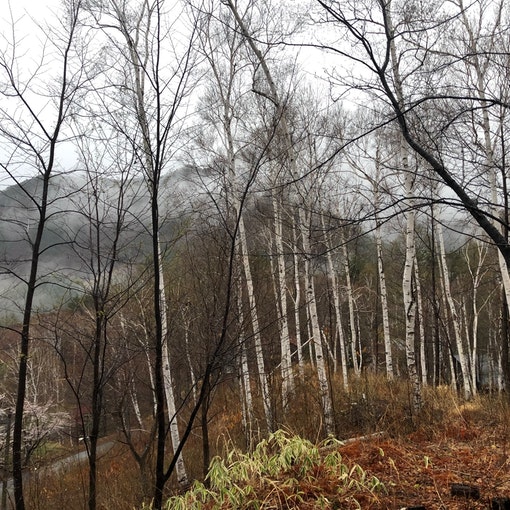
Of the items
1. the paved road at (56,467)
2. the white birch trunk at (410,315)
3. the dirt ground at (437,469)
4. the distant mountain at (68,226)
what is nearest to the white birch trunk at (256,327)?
the distant mountain at (68,226)

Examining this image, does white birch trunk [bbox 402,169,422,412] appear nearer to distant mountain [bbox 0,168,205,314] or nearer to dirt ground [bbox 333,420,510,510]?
dirt ground [bbox 333,420,510,510]

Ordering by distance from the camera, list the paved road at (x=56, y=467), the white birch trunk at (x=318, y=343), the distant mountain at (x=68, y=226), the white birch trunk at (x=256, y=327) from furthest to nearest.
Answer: the paved road at (x=56, y=467), the white birch trunk at (x=318, y=343), the white birch trunk at (x=256, y=327), the distant mountain at (x=68, y=226)

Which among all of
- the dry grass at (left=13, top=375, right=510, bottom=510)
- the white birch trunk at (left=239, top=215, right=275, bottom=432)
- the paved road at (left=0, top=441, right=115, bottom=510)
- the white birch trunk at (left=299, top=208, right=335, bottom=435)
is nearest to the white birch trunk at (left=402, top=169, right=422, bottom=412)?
the dry grass at (left=13, top=375, right=510, bottom=510)

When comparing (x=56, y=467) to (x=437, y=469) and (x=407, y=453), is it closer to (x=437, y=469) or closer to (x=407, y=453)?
(x=407, y=453)

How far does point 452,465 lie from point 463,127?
19.5 feet

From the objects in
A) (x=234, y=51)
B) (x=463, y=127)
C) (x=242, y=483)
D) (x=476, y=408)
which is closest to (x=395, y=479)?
(x=242, y=483)

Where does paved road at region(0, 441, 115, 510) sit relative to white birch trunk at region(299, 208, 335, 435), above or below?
below

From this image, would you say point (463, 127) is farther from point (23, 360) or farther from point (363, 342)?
point (363, 342)

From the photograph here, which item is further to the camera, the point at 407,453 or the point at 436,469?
the point at 407,453

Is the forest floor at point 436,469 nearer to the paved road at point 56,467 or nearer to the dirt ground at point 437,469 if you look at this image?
the dirt ground at point 437,469

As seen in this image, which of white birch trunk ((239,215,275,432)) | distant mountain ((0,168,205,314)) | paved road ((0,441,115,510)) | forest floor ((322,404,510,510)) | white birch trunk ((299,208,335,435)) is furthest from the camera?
paved road ((0,441,115,510))

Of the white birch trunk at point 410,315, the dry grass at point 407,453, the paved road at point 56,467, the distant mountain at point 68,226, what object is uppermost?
the distant mountain at point 68,226

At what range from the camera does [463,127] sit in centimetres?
775

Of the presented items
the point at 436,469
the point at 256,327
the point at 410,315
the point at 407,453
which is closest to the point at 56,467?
the point at 256,327
